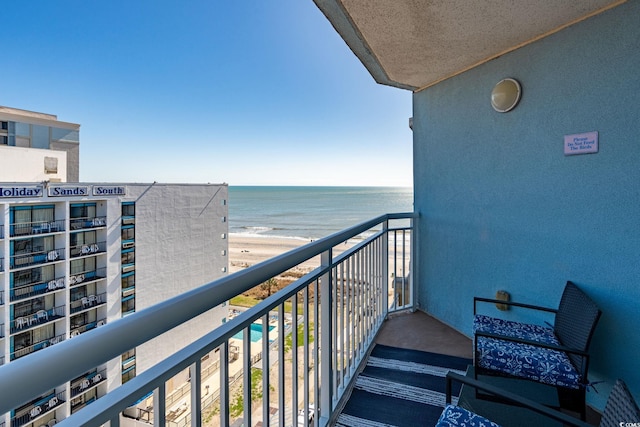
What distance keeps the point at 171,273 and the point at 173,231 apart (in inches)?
62.5

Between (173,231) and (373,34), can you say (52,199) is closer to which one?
(173,231)

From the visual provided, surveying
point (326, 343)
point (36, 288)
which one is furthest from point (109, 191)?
point (326, 343)

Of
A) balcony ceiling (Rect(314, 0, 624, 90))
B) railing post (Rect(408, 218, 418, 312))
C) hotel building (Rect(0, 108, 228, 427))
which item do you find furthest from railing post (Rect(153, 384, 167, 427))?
hotel building (Rect(0, 108, 228, 427))

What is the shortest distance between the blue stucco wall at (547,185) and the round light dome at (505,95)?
0.18ft

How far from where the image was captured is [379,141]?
29.9 meters

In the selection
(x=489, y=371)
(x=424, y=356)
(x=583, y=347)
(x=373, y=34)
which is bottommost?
(x=424, y=356)

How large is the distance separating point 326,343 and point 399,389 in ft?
2.80

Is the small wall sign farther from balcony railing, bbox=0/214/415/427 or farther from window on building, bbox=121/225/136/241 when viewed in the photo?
window on building, bbox=121/225/136/241

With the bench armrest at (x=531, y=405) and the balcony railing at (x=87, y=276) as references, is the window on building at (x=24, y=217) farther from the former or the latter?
the bench armrest at (x=531, y=405)

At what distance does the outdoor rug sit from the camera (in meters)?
1.88

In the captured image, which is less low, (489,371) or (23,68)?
(23,68)

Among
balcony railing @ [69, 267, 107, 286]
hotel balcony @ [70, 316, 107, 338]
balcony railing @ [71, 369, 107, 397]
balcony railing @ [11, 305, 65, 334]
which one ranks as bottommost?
balcony railing @ [71, 369, 107, 397]

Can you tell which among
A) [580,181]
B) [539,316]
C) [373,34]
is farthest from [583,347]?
[373,34]

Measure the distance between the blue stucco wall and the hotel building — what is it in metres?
5.38
